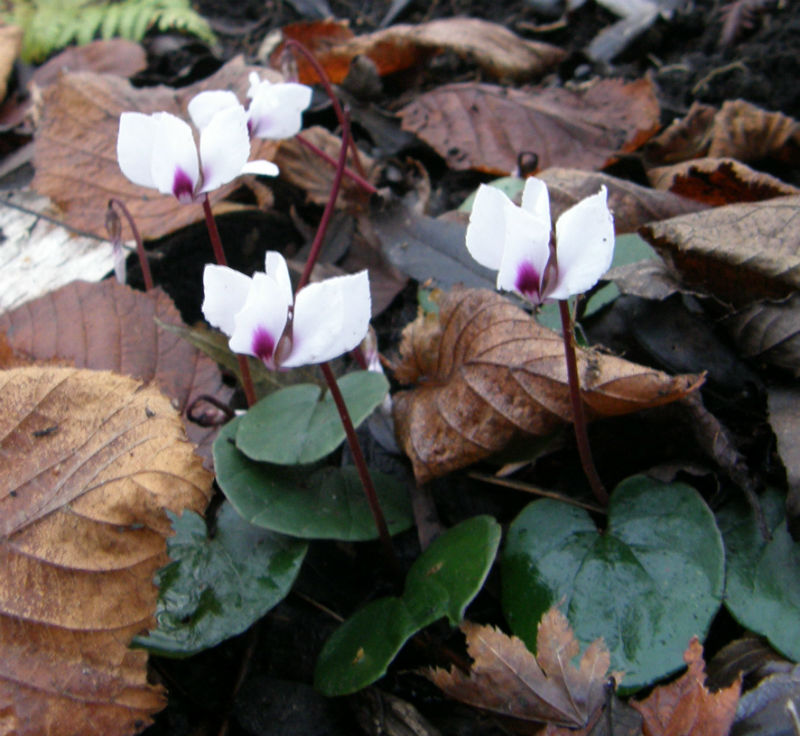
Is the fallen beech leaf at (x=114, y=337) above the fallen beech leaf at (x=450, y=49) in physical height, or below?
below

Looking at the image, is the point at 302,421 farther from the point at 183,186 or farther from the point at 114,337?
the point at 114,337

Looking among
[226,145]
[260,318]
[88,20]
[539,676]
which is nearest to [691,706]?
[539,676]

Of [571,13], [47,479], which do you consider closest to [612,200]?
[47,479]

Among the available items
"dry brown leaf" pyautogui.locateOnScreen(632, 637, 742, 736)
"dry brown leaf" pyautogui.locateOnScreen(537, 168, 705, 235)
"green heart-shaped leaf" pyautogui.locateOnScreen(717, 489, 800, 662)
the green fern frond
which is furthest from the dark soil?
the green fern frond

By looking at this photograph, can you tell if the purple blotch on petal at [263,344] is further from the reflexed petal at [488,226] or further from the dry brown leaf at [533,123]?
the dry brown leaf at [533,123]

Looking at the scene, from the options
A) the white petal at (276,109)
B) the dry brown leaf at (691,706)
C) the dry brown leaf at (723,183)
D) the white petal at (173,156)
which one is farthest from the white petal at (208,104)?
the dry brown leaf at (691,706)

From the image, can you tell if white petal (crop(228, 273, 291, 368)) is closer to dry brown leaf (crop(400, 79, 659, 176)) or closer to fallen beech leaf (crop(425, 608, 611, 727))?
fallen beech leaf (crop(425, 608, 611, 727))
